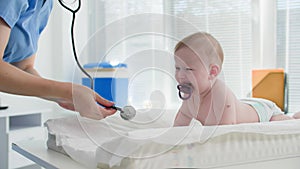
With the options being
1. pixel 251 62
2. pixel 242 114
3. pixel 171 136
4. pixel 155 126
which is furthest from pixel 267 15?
pixel 171 136

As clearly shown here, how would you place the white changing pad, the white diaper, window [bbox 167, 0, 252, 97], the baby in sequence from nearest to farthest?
the white changing pad → the baby → the white diaper → window [bbox 167, 0, 252, 97]

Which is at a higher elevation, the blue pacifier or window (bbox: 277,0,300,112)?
window (bbox: 277,0,300,112)

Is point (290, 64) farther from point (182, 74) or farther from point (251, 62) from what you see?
point (182, 74)

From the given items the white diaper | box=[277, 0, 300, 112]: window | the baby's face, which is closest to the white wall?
box=[277, 0, 300, 112]: window

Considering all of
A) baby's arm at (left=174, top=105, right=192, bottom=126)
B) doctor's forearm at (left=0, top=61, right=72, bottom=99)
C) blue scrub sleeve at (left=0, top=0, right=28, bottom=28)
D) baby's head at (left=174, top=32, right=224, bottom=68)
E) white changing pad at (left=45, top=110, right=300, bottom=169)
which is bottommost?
white changing pad at (left=45, top=110, right=300, bottom=169)

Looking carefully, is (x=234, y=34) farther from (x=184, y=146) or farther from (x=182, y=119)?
(x=184, y=146)

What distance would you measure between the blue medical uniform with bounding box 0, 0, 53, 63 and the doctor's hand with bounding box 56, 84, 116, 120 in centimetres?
24

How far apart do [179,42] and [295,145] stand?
342mm

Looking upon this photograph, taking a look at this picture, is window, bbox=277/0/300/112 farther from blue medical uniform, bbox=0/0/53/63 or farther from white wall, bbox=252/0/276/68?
blue medical uniform, bbox=0/0/53/63

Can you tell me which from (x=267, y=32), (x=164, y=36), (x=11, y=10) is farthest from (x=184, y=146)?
(x=267, y=32)

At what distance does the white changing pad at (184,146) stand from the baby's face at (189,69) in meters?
0.11

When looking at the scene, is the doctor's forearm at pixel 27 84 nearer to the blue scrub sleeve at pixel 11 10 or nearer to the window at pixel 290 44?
the blue scrub sleeve at pixel 11 10

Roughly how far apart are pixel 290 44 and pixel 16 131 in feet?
4.96

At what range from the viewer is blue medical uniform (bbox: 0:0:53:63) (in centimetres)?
88
